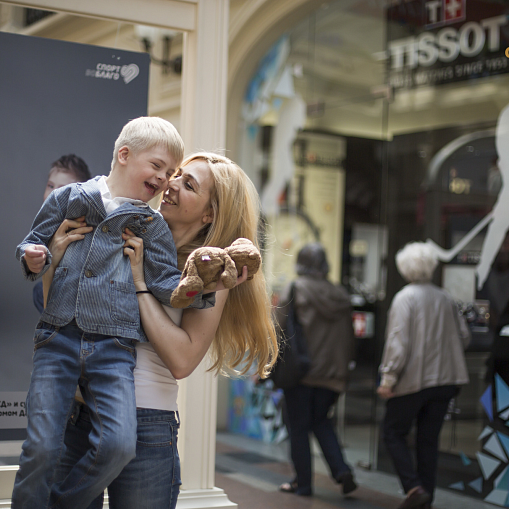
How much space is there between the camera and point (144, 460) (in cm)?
179

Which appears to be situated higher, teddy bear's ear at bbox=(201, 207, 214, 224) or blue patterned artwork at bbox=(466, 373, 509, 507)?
teddy bear's ear at bbox=(201, 207, 214, 224)

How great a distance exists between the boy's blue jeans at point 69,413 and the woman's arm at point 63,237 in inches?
6.5

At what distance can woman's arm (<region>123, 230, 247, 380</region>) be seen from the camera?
181 cm

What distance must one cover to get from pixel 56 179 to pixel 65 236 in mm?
1195

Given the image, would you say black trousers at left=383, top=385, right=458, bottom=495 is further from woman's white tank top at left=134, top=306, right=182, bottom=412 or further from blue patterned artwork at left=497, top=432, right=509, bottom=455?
woman's white tank top at left=134, top=306, right=182, bottom=412

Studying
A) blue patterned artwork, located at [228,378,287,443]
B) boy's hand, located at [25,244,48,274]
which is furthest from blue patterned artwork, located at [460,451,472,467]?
boy's hand, located at [25,244,48,274]

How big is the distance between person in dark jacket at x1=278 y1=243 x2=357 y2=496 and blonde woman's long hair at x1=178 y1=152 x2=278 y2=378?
2988 mm

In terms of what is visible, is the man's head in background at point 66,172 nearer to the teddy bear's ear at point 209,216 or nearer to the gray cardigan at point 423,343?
Answer: the teddy bear's ear at point 209,216

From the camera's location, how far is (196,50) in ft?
10.5

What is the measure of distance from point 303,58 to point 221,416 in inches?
151

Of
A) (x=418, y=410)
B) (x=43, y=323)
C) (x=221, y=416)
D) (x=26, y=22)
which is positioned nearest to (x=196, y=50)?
(x=26, y=22)

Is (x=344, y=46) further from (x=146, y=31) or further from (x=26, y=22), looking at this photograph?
(x=26, y=22)

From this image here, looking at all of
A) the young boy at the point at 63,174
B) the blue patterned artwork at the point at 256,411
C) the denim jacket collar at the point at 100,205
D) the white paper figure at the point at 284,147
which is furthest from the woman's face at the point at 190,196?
the white paper figure at the point at 284,147

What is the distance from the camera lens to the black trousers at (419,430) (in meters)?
4.58
